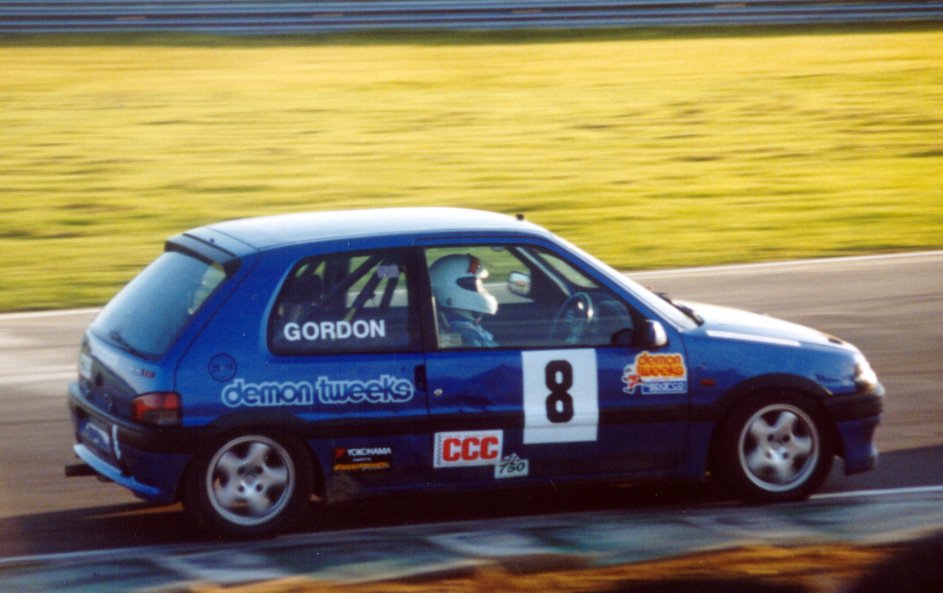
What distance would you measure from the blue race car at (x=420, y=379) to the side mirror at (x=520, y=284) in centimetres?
2

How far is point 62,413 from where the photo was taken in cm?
932

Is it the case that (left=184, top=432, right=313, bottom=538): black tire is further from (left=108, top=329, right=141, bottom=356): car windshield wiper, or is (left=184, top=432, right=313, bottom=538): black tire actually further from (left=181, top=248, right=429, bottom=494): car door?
(left=108, top=329, right=141, bottom=356): car windshield wiper

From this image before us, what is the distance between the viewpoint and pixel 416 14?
110 feet

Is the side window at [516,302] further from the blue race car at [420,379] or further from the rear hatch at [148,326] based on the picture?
the rear hatch at [148,326]

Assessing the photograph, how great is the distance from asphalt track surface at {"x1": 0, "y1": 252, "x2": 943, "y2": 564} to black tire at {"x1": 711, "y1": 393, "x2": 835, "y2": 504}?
0.42 ft

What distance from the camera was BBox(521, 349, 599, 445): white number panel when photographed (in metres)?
6.79

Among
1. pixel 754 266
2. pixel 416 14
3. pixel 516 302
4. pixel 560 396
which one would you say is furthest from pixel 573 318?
pixel 416 14

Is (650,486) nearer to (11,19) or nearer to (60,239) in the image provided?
(60,239)

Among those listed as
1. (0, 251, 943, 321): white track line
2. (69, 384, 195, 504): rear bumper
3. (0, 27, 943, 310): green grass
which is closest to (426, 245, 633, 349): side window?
(69, 384, 195, 504): rear bumper

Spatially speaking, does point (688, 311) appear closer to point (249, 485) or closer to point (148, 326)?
point (249, 485)

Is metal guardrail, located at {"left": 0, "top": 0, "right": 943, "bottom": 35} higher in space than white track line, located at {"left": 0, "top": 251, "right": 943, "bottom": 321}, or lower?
higher

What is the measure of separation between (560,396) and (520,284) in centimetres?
62

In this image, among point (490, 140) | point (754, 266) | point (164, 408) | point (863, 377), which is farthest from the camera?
point (490, 140)

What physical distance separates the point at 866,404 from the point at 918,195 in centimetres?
1263
